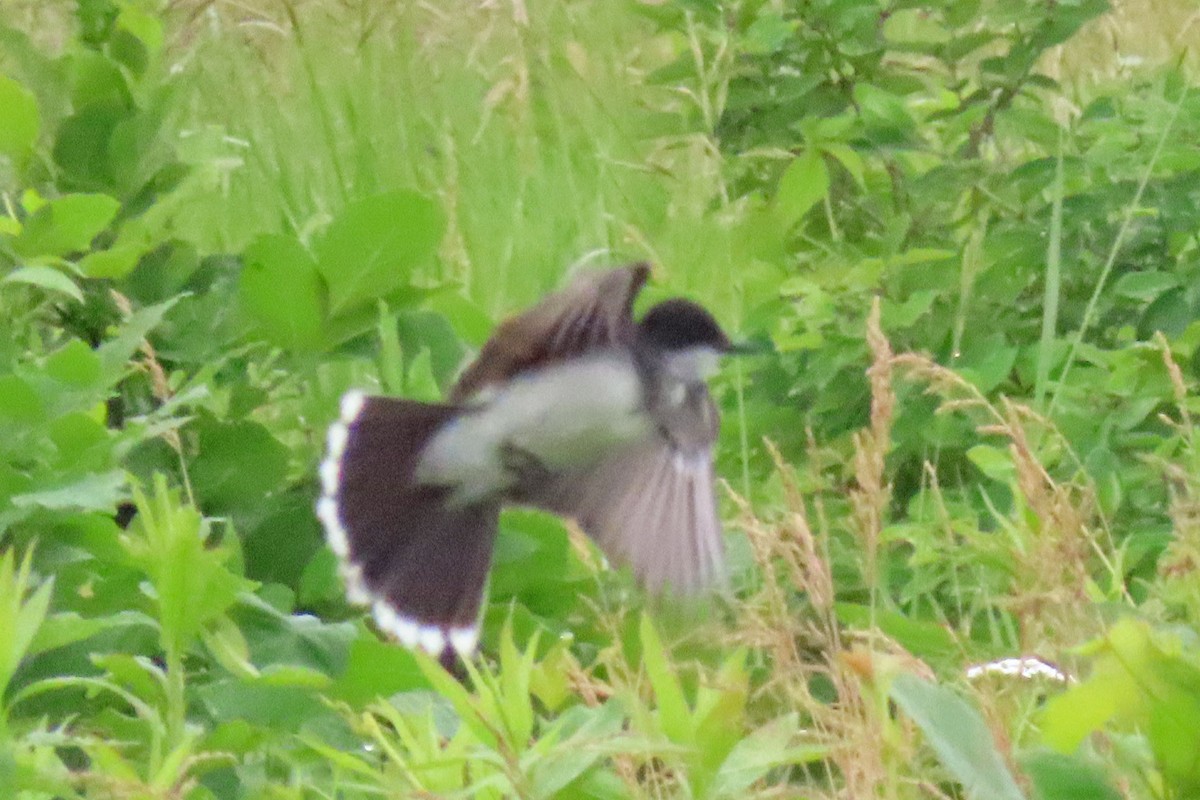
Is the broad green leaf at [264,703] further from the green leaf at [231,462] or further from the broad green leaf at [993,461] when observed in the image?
the broad green leaf at [993,461]

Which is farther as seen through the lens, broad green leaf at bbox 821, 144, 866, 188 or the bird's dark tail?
broad green leaf at bbox 821, 144, 866, 188

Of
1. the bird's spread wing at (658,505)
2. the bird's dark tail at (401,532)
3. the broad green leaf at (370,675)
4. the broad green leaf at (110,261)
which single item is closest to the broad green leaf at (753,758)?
the broad green leaf at (370,675)

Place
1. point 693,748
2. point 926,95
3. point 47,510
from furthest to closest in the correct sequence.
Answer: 1. point 926,95
2. point 47,510
3. point 693,748

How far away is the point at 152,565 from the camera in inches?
68.2

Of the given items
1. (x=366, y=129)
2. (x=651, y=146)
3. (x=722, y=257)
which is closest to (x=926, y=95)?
(x=722, y=257)

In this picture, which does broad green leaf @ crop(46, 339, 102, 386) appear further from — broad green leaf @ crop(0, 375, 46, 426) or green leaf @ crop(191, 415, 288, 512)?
green leaf @ crop(191, 415, 288, 512)

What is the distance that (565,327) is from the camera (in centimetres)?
223

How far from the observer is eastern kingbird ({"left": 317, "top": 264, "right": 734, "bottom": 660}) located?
2.21m

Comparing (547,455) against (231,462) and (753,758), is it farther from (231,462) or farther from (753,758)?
(753,758)

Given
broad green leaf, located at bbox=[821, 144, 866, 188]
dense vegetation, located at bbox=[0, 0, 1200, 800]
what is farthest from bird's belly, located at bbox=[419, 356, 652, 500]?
broad green leaf, located at bbox=[821, 144, 866, 188]

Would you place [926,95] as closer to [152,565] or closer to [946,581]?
[946,581]

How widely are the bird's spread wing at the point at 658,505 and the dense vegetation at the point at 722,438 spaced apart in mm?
83

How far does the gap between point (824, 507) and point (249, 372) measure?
32.8 inches

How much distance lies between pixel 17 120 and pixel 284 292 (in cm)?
42
